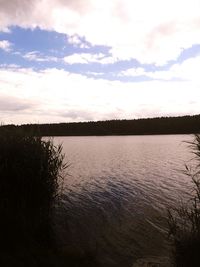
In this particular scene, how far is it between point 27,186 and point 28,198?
0.38m

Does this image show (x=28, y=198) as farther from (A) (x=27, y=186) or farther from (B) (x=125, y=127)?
(B) (x=125, y=127)

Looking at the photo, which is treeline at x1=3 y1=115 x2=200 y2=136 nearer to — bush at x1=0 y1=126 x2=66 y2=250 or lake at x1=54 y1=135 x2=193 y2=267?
lake at x1=54 y1=135 x2=193 y2=267

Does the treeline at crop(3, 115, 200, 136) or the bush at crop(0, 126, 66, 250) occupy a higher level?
the treeline at crop(3, 115, 200, 136)

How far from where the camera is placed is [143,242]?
1270cm

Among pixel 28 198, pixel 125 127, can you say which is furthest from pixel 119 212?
pixel 125 127

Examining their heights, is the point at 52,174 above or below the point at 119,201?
above

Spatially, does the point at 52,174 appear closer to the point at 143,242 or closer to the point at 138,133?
the point at 143,242

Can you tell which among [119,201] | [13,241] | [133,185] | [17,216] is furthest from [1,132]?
[133,185]

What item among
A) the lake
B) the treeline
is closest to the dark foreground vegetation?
the lake

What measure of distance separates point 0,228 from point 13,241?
0.62 metres

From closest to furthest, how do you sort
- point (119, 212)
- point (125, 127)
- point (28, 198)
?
point (28, 198), point (119, 212), point (125, 127)

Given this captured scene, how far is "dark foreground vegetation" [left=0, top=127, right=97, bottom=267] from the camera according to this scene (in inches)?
402

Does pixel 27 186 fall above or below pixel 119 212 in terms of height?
above

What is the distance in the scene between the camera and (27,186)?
12000 millimetres
